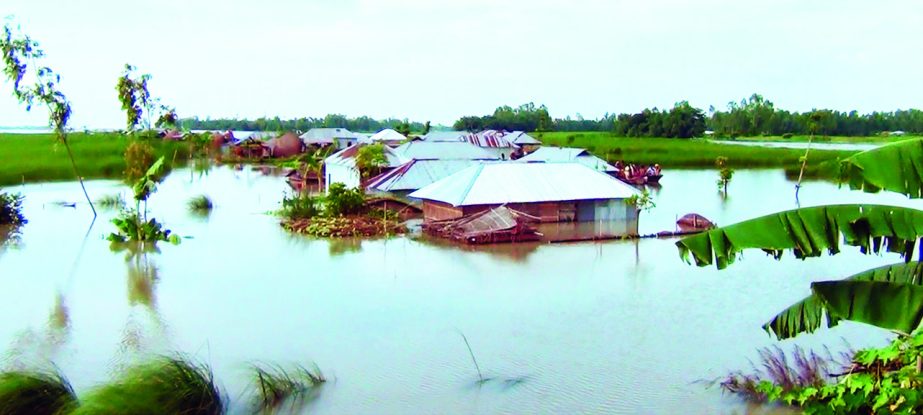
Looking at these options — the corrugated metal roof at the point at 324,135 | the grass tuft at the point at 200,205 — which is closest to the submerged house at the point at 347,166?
the grass tuft at the point at 200,205

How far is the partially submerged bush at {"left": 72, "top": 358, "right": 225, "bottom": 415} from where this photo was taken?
19.6 ft

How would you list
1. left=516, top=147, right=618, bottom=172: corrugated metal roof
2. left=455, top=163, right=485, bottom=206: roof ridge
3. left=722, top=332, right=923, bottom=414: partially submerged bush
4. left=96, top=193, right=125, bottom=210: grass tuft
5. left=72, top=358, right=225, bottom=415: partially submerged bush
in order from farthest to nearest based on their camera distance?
left=516, top=147, right=618, bottom=172: corrugated metal roof → left=96, top=193, right=125, bottom=210: grass tuft → left=455, top=163, right=485, bottom=206: roof ridge → left=72, top=358, right=225, bottom=415: partially submerged bush → left=722, top=332, right=923, bottom=414: partially submerged bush

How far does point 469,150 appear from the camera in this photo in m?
26.0

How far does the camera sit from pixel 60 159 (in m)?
32.5

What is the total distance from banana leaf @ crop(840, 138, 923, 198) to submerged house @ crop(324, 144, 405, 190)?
19.3 meters

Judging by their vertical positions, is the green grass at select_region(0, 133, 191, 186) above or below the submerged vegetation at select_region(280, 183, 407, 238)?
above

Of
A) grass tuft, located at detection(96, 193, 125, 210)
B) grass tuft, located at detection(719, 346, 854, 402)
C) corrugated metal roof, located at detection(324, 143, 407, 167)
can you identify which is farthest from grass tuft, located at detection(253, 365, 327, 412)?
corrugated metal roof, located at detection(324, 143, 407, 167)

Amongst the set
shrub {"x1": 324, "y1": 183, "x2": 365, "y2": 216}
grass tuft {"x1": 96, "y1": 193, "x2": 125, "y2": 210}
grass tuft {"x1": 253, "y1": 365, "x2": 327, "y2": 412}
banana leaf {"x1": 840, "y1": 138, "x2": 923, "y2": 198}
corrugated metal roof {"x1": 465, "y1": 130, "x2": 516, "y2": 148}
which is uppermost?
banana leaf {"x1": 840, "y1": 138, "x2": 923, "y2": 198}

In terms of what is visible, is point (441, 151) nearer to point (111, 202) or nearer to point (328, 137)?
point (111, 202)

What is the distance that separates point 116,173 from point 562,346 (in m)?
26.2

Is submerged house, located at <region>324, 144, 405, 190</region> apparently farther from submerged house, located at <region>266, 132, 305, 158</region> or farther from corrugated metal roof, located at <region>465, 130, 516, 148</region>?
submerged house, located at <region>266, 132, 305, 158</region>

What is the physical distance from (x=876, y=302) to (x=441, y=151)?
20.9 metres

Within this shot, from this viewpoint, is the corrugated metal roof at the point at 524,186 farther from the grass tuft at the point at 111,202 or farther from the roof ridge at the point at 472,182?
the grass tuft at the point at 111,202

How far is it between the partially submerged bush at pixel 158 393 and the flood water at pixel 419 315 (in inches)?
17.4
